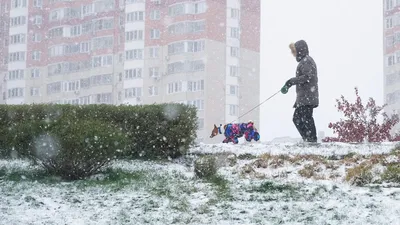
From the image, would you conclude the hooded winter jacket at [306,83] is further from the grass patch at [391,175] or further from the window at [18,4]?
the window at [18,4]

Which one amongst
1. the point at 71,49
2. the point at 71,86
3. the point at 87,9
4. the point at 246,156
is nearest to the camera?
the point at 246,156

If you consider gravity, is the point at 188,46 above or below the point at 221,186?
above

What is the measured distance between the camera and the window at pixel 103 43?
7831 centimetres

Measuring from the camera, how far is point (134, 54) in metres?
74.8

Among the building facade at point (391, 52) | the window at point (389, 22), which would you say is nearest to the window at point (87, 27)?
the building facade at point (391, 52)

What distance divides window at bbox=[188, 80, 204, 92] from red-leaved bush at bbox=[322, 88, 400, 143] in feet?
144

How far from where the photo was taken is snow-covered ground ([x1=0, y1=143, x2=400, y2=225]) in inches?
337

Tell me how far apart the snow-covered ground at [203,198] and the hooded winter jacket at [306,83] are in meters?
1.97

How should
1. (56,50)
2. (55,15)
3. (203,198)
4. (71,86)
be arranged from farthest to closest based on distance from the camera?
(55,15)
(56,50)
(71,86)
(203,198)

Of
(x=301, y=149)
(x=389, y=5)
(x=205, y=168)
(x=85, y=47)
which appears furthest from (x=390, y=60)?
(x=205, y=168)

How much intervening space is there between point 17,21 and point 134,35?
57.1ft

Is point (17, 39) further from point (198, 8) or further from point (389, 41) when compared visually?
point (389, 41)

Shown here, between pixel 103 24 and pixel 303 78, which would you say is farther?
pixel 103 24

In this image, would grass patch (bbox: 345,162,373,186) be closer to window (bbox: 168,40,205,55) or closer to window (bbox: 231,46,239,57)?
window (bbox: 168,40,205,55)
